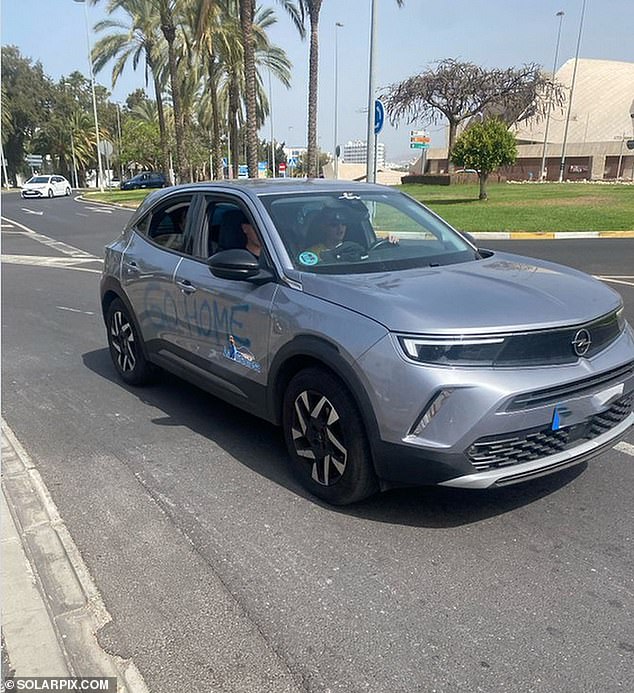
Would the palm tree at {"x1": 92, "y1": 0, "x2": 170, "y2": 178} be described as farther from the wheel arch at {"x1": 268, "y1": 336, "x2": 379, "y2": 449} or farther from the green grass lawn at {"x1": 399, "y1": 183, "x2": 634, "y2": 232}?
the wheel arch at {"x1": 268, "y1": 336, "x2": 379, "y2": 449}

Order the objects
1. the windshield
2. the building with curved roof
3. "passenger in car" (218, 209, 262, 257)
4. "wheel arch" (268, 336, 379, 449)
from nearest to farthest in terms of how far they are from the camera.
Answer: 1. "wheel arch" (268, 336, 379, 449)
2. the windshield
3. "passenger in car" (218, 209, 262, 257)
4. the building with curved roof

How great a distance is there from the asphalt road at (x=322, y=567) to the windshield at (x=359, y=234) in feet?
4.40

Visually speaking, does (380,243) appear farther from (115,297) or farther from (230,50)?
(230,50)

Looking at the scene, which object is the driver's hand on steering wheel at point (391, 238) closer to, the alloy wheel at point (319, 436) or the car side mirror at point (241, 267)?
the car side mirror at point (241, 267)

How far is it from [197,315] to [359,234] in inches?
48.3

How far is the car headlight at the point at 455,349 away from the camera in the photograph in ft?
9.64

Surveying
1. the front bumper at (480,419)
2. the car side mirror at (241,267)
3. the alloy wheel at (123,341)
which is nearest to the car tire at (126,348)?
the alloy wheel at (123,341)

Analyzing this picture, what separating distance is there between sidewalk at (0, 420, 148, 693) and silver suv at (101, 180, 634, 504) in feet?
4.25

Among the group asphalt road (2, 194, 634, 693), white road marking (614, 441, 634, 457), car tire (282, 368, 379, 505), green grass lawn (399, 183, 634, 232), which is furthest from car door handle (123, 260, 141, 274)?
green grass lawn (399, 183, 634, 232)

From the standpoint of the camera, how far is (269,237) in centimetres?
394

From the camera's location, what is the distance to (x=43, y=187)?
4375 centimetres

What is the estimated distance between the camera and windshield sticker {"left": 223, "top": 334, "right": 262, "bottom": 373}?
12.8 feet

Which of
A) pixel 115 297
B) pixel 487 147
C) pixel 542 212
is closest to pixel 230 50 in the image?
pixel 487 147

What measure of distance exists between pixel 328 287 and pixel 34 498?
2070 mm
